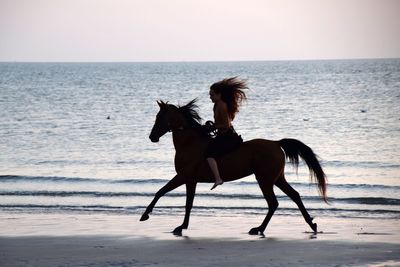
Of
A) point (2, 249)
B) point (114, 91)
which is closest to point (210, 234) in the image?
point (2, 249)

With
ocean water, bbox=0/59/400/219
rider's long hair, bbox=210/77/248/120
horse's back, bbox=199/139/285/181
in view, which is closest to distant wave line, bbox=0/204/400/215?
ocean water, bbox=0/59/400/219

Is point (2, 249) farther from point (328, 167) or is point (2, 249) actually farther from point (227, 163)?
point (328, 167)

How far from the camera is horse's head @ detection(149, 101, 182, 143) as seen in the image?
13453mm

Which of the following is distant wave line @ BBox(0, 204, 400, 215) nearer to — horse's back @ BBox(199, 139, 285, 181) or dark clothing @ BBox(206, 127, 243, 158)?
horse's back @ BBox(199, 139, 285, 181)

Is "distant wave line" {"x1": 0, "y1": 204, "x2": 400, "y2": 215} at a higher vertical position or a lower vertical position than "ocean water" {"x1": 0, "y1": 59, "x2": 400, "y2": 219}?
higher

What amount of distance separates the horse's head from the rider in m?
0.62

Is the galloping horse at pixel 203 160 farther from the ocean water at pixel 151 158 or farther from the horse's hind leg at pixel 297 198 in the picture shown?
the ocean water at pixel 151 158

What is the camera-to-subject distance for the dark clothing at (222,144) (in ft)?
43.3

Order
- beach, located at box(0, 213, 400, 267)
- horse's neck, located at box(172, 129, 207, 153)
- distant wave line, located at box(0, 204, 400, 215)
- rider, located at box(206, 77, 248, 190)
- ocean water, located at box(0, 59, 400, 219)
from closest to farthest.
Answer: beach, located at box(0, 213, 400, 267), rider, located at box(206, 77, 248, 190), horse's neck, located at box(172, 129, 207, 153), distant wave line, located at box(0, 204, 400, 215), ocean water, located at box(0, 59, 400, 219)

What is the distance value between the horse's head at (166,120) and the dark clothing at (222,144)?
0.63 meters

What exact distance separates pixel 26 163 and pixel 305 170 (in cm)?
877

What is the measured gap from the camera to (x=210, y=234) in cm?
1348

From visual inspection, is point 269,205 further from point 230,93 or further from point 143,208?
point 143,208

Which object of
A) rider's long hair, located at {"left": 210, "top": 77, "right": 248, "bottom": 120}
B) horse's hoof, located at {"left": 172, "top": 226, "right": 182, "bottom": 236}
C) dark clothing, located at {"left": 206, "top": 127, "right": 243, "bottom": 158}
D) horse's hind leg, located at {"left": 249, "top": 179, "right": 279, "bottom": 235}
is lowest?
horse's hoof, located at {"left": 172, "top": 226, "right": 182, "bottom": 236}
